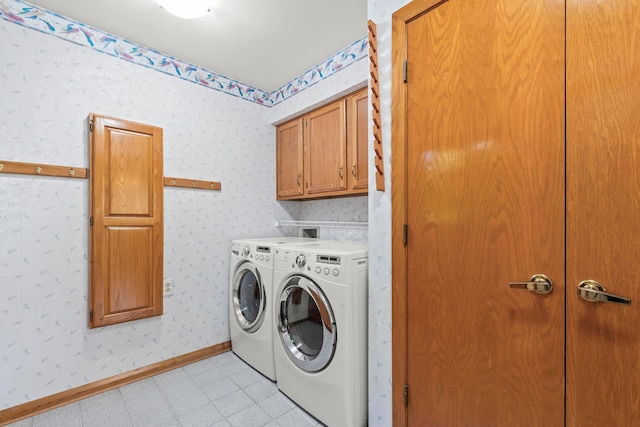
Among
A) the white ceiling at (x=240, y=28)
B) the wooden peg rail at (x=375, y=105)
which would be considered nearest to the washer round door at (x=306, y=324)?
the wooden peg rail at (x=375, y=105)

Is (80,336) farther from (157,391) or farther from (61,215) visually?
(61,215)

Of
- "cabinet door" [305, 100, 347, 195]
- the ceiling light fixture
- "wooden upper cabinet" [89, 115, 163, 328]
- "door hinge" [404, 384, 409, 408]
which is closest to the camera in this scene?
"door hinge" [404, 384, 409, 408]

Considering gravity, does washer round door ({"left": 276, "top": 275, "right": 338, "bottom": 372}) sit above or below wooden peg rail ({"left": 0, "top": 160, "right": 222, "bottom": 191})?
below

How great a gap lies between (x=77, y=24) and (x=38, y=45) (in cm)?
28

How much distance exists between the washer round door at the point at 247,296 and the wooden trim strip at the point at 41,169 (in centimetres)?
131

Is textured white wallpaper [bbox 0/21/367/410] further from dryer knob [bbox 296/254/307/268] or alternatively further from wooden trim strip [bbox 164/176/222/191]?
dryer knob [bbox 296/254/307/268]

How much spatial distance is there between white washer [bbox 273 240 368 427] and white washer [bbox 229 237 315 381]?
20 cm

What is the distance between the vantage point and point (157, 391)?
1.91m

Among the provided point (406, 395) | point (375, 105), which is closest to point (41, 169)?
point (375, 105)

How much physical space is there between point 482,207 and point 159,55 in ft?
8.41

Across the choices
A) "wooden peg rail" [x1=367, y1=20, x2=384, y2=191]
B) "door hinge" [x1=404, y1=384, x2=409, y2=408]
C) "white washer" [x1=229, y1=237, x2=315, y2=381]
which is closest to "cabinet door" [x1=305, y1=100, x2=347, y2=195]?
"white washer" [x1=229, y1=237, x2=315, y2=381]

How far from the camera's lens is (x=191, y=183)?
2344mm

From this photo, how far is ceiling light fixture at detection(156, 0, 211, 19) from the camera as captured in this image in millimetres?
1581

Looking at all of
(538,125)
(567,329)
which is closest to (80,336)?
(567,329)
